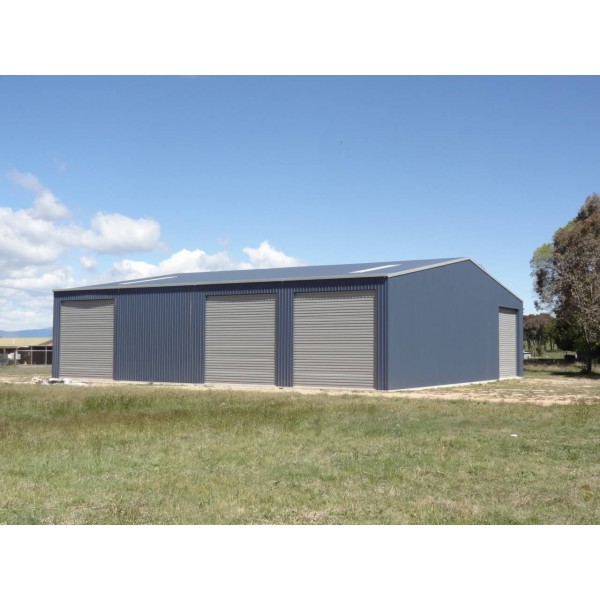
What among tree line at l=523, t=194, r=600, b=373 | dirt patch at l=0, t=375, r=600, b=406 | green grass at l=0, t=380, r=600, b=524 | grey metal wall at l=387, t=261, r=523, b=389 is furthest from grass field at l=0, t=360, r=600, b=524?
tree line at l=523, t=194, r=600, b=373

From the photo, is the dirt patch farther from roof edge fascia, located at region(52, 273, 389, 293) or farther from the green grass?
the green grass

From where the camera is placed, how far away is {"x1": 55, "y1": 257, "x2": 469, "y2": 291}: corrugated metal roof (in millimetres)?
28648

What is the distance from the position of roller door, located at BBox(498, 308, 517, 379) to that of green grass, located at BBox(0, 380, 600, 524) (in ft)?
65.2

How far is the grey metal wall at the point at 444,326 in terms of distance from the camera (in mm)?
27719

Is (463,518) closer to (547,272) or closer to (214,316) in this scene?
(214,316)

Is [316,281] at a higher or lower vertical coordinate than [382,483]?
higher

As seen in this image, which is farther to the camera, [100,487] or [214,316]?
[214,316]

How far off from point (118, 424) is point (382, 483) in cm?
755

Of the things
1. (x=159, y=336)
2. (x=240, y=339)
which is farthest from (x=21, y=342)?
(x=240, y=339)

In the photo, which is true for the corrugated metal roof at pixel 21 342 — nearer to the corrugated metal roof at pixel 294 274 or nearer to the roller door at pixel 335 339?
the corrugated metal roof at pixel 294 274

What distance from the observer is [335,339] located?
2786cm

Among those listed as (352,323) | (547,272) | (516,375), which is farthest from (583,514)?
(547,272)

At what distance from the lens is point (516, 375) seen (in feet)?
132

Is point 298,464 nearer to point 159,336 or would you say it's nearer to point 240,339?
point 240,339
